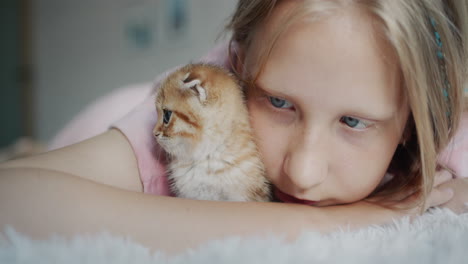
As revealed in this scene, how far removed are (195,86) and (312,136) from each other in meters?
0.28

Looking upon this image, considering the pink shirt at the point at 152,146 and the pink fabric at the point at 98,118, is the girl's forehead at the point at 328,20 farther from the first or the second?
the pink fabric at the point at 98,118

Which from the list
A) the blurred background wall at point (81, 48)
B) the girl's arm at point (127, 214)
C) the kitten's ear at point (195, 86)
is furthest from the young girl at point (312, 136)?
the blurred background wall at point (81, 48)

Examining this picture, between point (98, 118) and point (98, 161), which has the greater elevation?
point (98, 161)

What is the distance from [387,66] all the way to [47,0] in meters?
5.76

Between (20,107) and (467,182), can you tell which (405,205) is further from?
(20,107)

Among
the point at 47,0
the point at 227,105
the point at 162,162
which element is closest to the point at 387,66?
the point at 227,105

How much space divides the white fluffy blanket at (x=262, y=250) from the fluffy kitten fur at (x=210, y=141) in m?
0.25

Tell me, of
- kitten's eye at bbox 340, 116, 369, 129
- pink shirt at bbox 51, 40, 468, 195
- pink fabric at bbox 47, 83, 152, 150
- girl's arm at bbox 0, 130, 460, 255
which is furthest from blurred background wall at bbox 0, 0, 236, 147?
girl's arm at bbox 0, 130, 460, 255

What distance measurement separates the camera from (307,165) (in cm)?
73

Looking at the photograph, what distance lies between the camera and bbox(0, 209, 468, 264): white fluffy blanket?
0.51 meters

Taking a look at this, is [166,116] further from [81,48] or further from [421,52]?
[81,48]

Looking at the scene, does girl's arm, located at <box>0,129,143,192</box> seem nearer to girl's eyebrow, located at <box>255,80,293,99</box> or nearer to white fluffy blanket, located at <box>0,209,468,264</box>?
white fluffy blanket, located at <box>0,209,468,264</box>

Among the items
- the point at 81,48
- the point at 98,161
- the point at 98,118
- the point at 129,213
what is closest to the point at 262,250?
the point at 129,213

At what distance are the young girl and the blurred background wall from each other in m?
2.23
